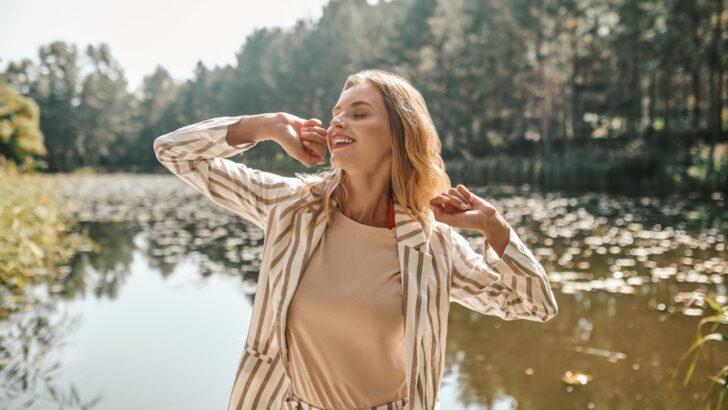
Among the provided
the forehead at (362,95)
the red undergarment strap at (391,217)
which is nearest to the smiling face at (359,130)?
the forehead at (362,95)

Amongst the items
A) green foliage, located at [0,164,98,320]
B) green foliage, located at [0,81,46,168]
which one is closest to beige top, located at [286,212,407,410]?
green foliage, located at [0,164,98,320]

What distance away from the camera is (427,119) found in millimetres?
1666

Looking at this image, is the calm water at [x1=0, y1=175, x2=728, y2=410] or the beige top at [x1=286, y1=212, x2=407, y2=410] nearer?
the beige top at [x1=286, y1=212, x2=407, y2=410]

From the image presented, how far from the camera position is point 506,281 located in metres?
1.51

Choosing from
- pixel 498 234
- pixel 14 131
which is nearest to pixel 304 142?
pixel 498 234

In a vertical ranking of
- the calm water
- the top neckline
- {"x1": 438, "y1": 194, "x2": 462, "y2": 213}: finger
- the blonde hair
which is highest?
the blonde hair

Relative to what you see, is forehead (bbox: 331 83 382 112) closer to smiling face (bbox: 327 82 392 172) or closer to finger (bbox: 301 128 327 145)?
smiling face (bbox: 327 82 392 172)

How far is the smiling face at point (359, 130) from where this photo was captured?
1.58 m

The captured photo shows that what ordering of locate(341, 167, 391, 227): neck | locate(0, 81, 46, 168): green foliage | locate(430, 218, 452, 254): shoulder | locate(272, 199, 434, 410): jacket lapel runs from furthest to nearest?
locate(0, 81, 46, 168): green foliage, locate(341, 167, 391, 227): neck, locate(430, 218, 452, 254): shoulder, locate(272, 199, 434, 410): jacket lapel

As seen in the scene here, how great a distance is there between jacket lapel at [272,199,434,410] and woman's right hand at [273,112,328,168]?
202 mm

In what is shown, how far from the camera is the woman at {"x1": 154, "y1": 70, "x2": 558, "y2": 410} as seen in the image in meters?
1.44

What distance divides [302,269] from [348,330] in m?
0.20

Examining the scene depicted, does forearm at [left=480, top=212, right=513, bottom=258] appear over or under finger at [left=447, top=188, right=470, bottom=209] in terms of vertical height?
under

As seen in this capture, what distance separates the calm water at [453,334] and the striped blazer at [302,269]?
1.60m
